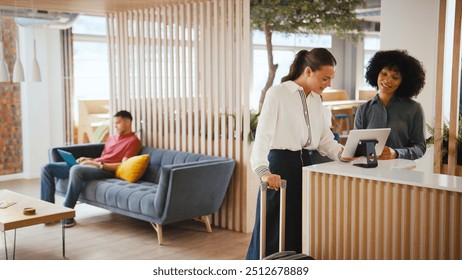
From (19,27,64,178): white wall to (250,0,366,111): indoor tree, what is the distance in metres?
2.91

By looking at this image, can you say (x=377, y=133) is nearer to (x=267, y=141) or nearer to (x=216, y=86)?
(x=267, y=141)

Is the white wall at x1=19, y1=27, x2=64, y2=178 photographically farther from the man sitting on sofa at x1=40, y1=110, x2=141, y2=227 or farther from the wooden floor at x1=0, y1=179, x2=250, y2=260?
the wooden floor at x1=0, y1=179, x2=250, y2=260

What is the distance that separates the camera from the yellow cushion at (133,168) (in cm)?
551

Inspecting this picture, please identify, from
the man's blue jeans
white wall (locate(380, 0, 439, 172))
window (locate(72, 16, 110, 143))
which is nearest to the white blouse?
white wall (locate(380, 0, 439, 172))

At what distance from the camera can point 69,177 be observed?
551cm

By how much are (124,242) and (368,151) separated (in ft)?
8.92

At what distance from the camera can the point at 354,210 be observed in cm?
263

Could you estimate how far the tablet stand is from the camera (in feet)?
8.93

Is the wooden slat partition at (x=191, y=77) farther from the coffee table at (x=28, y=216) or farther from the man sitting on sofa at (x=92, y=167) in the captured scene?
the coffee table at (x=28, y=216)

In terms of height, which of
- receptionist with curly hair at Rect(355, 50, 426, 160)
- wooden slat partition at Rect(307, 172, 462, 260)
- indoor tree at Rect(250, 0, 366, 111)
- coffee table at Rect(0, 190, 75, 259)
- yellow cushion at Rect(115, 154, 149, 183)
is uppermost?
indoor tree at Rect(250, 0, 366, 111)

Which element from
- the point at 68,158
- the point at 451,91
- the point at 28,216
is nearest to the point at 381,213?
the point at 451,91

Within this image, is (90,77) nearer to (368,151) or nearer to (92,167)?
(92,167)

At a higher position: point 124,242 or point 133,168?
point 133,168
